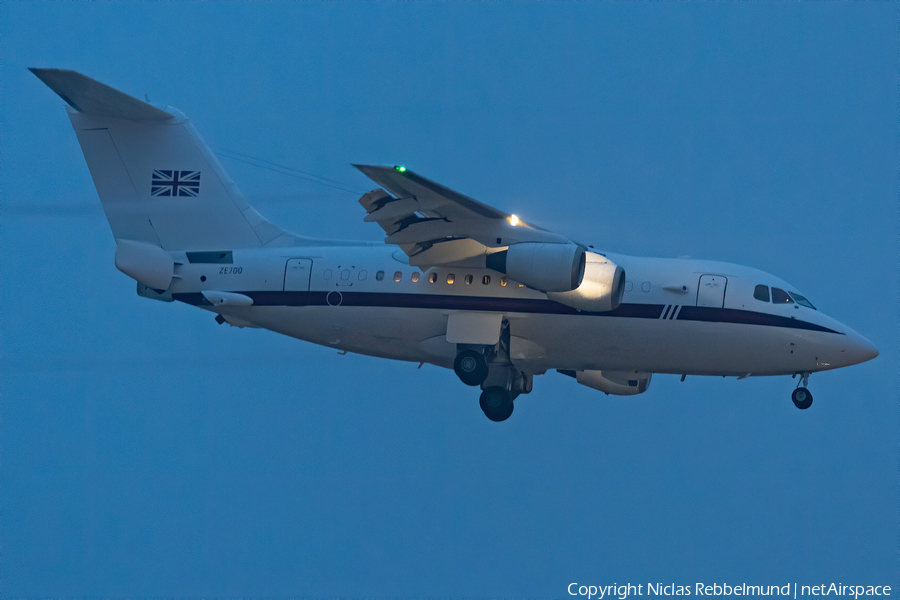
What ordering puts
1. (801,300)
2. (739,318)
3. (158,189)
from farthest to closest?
(158,189) < (801,300) < (739,318)

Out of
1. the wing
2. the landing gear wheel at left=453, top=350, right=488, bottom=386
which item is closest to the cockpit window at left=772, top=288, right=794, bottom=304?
the wing

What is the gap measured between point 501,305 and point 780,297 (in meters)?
3.92

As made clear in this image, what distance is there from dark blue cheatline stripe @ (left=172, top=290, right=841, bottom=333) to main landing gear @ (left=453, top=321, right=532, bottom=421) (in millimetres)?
452

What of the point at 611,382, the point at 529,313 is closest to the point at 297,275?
the point at 529,313

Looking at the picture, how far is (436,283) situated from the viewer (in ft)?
48.0

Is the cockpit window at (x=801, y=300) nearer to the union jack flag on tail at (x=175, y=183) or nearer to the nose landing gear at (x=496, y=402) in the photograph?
the nose landing gear at (x=496, y=402)

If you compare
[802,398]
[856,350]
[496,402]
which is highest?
[856,350]

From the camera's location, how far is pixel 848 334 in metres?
14.0

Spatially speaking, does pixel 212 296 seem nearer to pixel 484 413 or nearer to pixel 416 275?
pixel 416 275

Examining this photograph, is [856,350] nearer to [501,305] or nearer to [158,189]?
[501,305]

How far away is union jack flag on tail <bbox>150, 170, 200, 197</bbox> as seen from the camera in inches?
627

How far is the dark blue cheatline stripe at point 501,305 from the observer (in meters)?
14.0

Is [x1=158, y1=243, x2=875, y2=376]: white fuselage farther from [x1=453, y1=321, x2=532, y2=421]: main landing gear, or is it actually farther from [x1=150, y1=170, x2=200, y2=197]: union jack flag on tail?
[x1=150, y1=170, x2=200, y2=197]: union jack flag on tail

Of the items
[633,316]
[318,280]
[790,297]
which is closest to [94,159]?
[318,280]
